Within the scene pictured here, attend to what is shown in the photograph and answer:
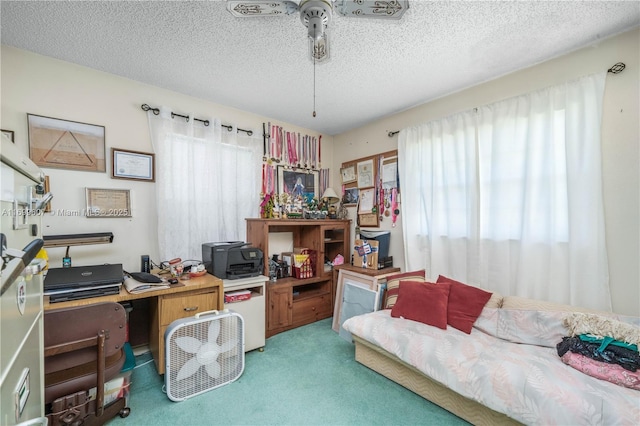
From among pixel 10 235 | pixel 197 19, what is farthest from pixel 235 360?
pixel 197 19

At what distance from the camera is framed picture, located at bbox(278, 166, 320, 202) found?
3422mm

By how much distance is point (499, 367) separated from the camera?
152 centimetres

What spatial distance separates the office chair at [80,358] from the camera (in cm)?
133

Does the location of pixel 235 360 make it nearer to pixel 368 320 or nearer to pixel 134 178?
pixel 368 320

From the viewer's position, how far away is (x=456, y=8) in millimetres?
1570

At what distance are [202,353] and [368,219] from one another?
2308mm

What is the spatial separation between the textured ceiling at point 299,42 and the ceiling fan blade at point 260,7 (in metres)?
0.25

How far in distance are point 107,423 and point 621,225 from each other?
11.5 ft

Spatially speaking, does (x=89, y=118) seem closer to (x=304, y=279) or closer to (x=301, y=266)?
(x=301, y=266)

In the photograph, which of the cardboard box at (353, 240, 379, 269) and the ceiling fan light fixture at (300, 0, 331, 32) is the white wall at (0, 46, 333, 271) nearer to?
the ceiling fan light fixture at (300, 0, 331, 32)

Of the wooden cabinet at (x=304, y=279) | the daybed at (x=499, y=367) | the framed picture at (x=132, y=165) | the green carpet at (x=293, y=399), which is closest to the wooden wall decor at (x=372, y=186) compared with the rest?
the wooden cabinet at (x=304, y=279)

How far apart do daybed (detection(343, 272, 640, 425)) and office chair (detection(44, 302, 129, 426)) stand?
5.37 feet

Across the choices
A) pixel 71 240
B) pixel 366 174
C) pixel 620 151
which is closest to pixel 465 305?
pixel 620 151

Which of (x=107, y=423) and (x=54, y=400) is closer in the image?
(x=54, y=400)
